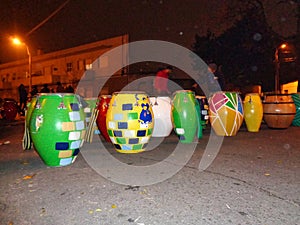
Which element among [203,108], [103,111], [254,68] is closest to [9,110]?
[103,111]

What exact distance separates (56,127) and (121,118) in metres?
1.12

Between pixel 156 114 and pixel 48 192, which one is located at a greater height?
pixel 156 114

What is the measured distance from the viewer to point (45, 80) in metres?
31.2

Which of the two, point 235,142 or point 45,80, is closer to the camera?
point 235,142

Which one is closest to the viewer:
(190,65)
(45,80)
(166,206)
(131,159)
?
(166,206)

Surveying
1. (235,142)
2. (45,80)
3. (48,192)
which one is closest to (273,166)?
(235,142)

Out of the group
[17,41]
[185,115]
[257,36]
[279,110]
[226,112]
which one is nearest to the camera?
[185,115]

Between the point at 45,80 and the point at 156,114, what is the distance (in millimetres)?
28045

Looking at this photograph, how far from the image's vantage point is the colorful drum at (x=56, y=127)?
3703 mm

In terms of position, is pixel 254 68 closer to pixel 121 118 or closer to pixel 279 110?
pixel 279 110

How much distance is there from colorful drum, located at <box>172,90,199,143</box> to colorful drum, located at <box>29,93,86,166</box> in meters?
2.23

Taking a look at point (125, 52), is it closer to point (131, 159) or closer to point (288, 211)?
point (131, 159)

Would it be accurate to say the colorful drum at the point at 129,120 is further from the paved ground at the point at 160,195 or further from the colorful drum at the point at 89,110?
the colorful drum at the point at 89,110

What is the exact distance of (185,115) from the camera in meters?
5.40
